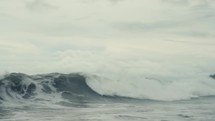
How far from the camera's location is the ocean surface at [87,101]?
19531 mm

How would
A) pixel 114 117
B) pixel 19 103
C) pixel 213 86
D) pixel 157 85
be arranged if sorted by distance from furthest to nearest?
pixel 213 86
pixel 157 85
pixel 19 103
pixel 114 117

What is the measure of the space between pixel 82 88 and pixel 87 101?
19.6ft

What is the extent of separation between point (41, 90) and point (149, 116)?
43.5ft

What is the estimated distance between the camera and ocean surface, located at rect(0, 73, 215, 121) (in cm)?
1953

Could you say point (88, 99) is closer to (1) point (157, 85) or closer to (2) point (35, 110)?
(2) point (35, 110)

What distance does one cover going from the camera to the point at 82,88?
34.8 meters

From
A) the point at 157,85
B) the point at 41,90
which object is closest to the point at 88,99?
the point at 41,90

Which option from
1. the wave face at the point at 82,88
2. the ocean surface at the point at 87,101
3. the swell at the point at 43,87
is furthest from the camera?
the wave face at the point at 82,88

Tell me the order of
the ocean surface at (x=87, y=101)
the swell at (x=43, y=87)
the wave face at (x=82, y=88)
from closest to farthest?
the ocean surface at (x=87, y=101) < the swell at (x=43, y=87) < the wave face at (x=82, y=88)

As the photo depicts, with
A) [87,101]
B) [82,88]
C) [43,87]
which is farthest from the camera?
[82,88]

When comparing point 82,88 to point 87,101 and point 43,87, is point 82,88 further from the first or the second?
point 87,101

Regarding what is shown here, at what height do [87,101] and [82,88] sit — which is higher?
[82,88]

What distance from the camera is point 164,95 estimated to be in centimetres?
3762

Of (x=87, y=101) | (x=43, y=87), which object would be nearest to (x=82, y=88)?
(x=43, y=87)
